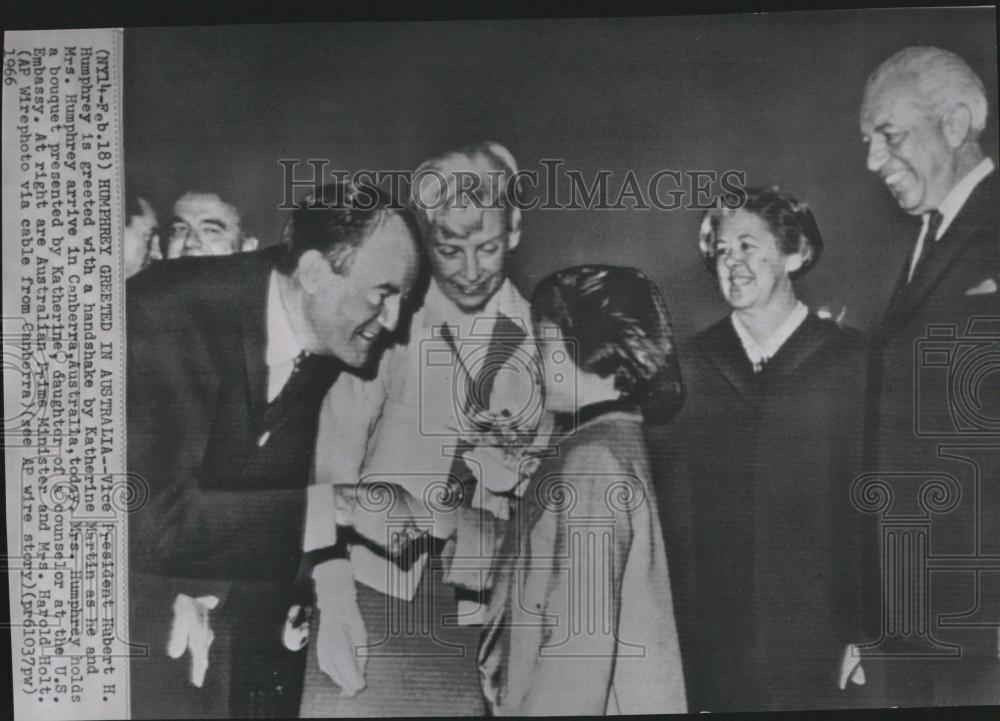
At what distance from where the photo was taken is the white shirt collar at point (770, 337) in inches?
47.2

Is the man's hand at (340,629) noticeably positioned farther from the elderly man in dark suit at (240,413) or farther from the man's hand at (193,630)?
the man's hand at (193,630)

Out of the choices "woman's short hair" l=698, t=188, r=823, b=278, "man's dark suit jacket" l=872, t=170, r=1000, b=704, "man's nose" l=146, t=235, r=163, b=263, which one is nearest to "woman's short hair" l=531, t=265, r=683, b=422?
"woman's short hair" l=698, t=188, r=823, b=278

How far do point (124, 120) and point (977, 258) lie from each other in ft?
4.07

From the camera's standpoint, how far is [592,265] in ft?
3.93

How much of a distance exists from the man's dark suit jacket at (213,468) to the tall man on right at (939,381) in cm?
83

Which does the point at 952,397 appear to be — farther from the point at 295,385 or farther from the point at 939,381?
the point at 295,385

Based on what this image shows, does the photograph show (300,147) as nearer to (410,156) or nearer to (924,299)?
(410,156)

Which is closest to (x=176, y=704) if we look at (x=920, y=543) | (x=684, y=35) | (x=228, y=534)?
(x=228, y=534)

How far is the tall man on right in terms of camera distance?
3.93 ft

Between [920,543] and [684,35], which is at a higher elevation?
[684,35]

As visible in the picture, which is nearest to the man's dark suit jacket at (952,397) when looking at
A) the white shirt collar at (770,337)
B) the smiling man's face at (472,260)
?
the white shirt collar at (770,337)

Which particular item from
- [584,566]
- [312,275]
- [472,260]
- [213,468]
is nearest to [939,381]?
[584,566]

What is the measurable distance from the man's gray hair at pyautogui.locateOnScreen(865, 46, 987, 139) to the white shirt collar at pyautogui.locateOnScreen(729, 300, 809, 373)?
0.33 meters

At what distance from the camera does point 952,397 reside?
120 centimetres
